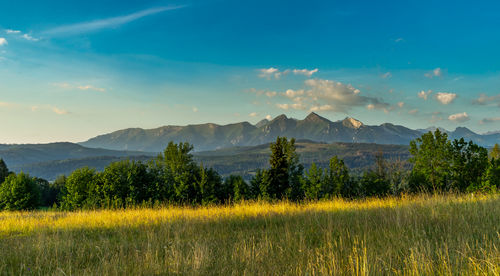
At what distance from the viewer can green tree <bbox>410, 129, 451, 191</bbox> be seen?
832 inches

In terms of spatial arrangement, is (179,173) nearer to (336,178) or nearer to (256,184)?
(256,184)

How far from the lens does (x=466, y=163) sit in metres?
20.7

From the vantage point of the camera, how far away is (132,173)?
63.2ft

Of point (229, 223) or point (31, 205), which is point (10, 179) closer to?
point (31, 205)

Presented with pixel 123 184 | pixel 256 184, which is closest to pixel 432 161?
pixel 256 184

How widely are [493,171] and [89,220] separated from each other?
23.7 metres

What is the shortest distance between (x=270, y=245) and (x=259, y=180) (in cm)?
2292

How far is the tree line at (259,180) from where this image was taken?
1891 cm

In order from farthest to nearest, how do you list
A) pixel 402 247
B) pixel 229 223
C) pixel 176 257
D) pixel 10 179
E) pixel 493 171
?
pixel 10 179 → pixel 493 171 → pixel 229 223 → pixel 402 247 → pixel 176 257

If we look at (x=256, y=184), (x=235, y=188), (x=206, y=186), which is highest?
(x=206, y=186)

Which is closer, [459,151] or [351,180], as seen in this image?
[459,151]

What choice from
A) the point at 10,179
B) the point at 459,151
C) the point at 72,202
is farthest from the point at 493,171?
the point at 10,179

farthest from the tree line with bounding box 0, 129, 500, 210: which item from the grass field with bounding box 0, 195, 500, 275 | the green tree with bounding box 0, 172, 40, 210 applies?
the grass field with bounding box 0, 195, 500, 275

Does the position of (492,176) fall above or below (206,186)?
above
